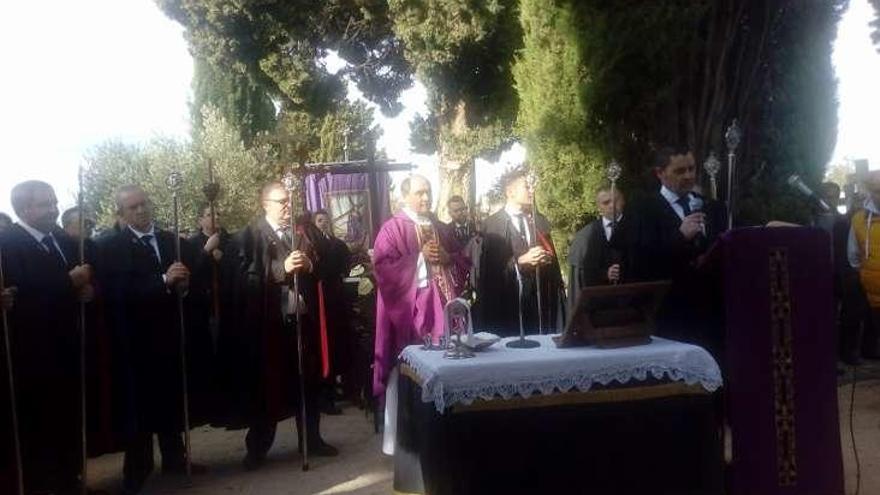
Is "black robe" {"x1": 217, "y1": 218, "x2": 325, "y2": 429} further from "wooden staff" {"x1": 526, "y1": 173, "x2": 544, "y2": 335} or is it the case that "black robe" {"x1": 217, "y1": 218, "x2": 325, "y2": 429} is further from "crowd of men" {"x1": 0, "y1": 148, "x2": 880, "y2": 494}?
"wooden staff" {"x1": 526, "y1": 173, "x2": 544, "y2": 335}

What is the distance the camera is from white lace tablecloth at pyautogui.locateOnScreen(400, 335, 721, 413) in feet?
15.8

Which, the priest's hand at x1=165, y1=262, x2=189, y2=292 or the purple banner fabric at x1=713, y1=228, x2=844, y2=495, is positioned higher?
the priest's hand at x1=165, y1=262, x2=189, y2=292

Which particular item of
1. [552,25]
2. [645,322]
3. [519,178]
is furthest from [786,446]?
[552,25]

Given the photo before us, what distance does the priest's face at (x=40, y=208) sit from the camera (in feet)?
20.3

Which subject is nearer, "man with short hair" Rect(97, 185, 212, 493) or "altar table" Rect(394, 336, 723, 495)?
"altar table" Rect(394, 336, 723, 495)

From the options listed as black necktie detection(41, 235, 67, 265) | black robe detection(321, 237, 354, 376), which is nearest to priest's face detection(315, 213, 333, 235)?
black robe detection(321, 237, 354, 376)

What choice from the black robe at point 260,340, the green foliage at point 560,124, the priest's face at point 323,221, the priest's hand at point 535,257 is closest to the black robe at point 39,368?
the black robe at point 260,340

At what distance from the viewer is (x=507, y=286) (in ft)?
27.1

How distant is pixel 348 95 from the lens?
89.4 ft

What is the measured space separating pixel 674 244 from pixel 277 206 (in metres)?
3.35

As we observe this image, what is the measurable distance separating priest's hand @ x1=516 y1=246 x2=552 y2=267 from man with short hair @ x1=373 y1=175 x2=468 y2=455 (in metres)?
0.59

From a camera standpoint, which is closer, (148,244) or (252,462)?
(148,244)

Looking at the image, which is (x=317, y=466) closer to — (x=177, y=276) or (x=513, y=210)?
(x=177, y=276)

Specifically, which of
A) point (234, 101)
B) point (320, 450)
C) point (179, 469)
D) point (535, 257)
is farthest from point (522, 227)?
point (234, 101)
